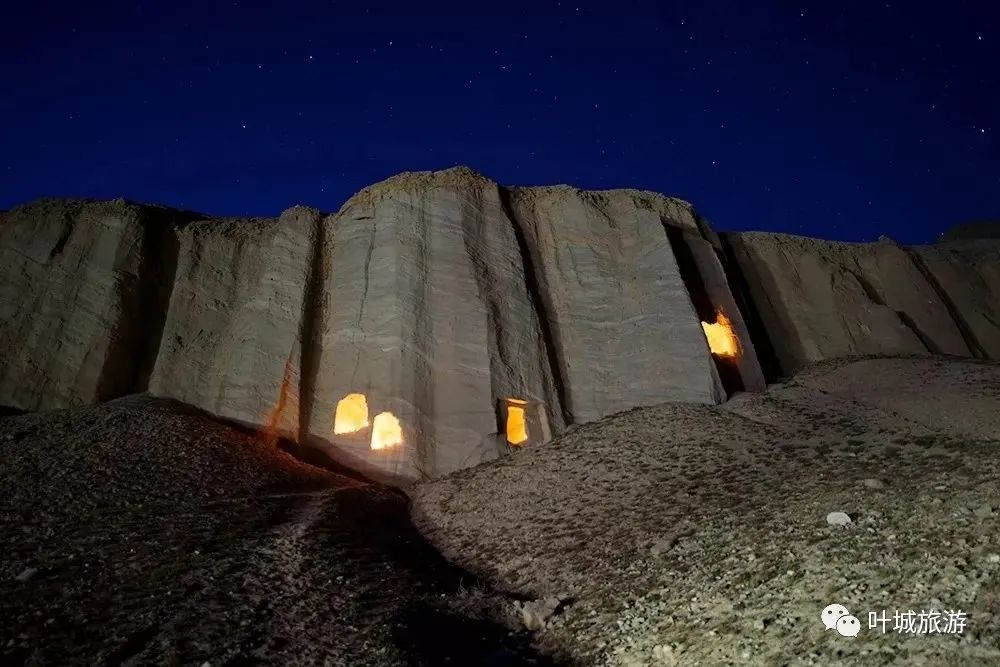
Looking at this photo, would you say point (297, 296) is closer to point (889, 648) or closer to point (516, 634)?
point (516, 634)

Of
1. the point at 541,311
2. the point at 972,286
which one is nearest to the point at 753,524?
the point at 541,311


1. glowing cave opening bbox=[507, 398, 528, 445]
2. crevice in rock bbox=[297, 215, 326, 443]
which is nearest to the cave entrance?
glowing cave opening bbox=[507, 398, 528, 445]

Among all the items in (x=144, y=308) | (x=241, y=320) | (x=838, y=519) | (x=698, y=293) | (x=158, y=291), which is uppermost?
(x=158, y=291)

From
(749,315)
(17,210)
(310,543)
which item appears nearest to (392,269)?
(310,543)

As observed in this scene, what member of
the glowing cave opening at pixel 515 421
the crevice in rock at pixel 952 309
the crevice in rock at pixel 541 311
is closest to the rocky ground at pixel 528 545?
the glowing cave opening at pixel 515 421

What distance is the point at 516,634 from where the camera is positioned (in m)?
7.46

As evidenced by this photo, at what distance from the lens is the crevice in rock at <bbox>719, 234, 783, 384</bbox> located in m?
27.2

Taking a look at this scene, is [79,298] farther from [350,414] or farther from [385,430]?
[385,430]

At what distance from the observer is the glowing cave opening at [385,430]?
18.2 m

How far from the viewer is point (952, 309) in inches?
1328

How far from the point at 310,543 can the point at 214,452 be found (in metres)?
6.51

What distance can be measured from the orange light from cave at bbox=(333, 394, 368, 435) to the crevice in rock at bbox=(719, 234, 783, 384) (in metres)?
16.6

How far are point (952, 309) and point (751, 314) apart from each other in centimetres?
1393

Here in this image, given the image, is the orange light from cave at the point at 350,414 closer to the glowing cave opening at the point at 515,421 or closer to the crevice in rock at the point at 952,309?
the glowing cave opening at the point at 515,421
